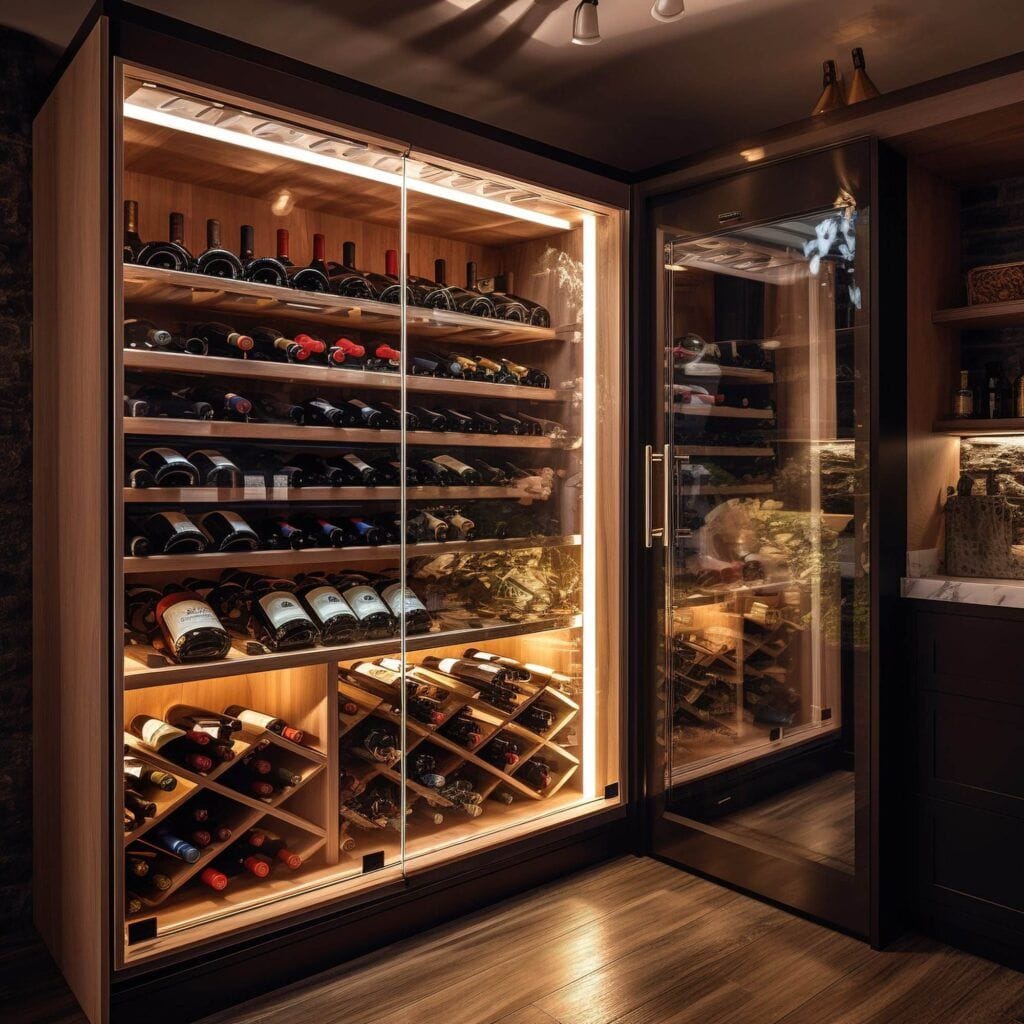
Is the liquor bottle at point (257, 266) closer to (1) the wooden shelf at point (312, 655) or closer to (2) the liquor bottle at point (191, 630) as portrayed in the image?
(2) the liquor bottle at point (191, 630)

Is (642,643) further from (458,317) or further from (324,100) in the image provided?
(324,100)

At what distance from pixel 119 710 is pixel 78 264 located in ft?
3.36

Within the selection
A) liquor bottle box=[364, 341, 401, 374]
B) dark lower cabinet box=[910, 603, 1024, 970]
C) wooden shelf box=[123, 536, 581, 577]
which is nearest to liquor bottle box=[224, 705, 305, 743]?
wooden shelf box=[123, 536, 581, 577]

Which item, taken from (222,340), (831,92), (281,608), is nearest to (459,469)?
(281,608)

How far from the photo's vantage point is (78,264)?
81.9 inches

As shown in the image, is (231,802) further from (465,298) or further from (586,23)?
(586,23)

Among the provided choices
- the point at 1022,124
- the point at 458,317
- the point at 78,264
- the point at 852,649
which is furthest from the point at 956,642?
the point at 78,264

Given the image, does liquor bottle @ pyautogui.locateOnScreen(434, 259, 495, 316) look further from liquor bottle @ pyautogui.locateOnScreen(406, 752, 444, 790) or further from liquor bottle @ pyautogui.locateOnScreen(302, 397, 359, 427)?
liquor bottle @ pyautogui.locateOnScreen(406, 752, 444, 790)

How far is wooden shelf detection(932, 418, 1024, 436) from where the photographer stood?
2.56 metres

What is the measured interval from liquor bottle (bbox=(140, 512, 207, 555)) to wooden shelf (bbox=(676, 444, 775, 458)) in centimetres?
151

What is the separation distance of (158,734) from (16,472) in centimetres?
96

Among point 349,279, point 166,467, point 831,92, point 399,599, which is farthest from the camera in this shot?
point 831,92

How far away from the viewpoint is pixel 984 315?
101 inches

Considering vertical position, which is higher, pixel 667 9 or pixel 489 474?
pixel 667 9
